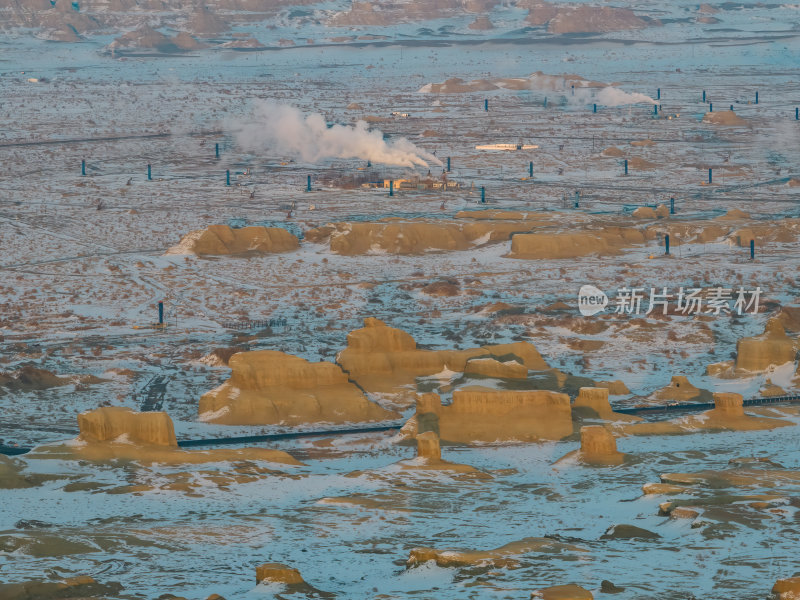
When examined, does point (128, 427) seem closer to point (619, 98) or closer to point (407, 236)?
point (407, 236)

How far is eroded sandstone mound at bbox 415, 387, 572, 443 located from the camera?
138ft

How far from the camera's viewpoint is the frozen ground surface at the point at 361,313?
3203cm

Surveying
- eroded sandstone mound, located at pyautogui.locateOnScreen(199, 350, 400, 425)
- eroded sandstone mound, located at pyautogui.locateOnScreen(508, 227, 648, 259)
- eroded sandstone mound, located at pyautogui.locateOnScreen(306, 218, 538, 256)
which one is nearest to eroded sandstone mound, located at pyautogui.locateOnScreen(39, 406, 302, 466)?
eroded sandstone mound, located at pyautogui.locateOnScreen(199, 350, 400, 425)

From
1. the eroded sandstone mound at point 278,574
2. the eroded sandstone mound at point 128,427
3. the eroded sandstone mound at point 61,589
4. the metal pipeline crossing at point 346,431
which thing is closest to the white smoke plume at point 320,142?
the metal pipeline crossing at point 346,431

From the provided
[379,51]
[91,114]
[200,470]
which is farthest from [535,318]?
[379,51]

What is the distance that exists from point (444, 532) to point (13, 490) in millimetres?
9655

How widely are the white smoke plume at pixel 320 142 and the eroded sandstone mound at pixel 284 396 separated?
4991 cm

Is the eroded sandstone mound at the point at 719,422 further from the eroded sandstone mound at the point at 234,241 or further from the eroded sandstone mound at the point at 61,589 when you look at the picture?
the eroded sandstone mound at the point at 234,241

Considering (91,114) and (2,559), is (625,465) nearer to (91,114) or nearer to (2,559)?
(2,559)

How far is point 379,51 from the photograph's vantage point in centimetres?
18075

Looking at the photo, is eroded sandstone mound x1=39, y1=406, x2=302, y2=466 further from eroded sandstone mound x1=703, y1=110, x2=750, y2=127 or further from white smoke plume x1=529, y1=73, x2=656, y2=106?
white smoke plume x1=529, y1=73, x2=656, y2=106

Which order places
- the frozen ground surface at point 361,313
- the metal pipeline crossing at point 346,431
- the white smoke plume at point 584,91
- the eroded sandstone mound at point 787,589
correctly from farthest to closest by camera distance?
the white smoke plume at point 584,91 → the metal pipeline crossing at point 346,431 → the frozen ground surface at point 361,313 → the eroded sandstone mound at point 787,589

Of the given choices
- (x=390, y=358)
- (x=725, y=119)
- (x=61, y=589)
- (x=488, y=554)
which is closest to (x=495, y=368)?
(x=390, y=358)

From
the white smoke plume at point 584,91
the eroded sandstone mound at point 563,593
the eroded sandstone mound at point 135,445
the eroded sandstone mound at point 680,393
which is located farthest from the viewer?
the white smoke plume at point 584,91
